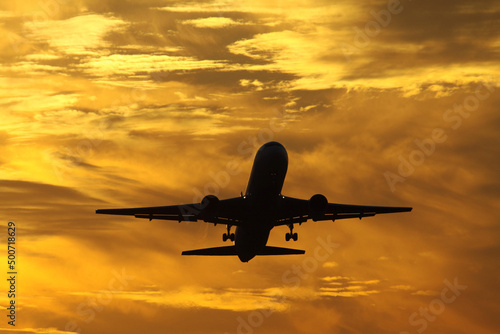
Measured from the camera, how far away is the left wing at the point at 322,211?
10506 cm

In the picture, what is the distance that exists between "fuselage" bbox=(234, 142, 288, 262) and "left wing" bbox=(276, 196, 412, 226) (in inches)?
50.5

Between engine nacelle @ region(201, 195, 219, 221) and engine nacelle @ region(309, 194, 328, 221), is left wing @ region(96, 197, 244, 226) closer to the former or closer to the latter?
engine nacelle @ region(201, 195, 219, 221)

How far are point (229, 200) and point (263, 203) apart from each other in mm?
3651

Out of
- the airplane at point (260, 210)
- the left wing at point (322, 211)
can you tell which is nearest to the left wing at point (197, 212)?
the airplane at point (260, 210)

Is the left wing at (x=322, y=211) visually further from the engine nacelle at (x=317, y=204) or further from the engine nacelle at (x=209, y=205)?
the engine nacelle at (x=209, y=205)

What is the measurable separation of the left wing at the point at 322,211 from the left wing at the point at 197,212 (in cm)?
440

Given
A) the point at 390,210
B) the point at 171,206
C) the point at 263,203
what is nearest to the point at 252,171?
the point at 263,203

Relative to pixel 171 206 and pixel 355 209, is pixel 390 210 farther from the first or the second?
pixel 171 206

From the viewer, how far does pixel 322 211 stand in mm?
102938

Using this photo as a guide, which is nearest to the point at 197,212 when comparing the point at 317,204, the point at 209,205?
the point at 209,205

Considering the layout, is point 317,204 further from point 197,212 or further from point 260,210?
point 197,212

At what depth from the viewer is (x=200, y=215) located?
10350 cm

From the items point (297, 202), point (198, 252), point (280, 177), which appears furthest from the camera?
point (198, 252)

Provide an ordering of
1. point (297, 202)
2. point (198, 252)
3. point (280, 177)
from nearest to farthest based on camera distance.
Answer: point (280, 177) → point (297, 202) → point (198, 252)
